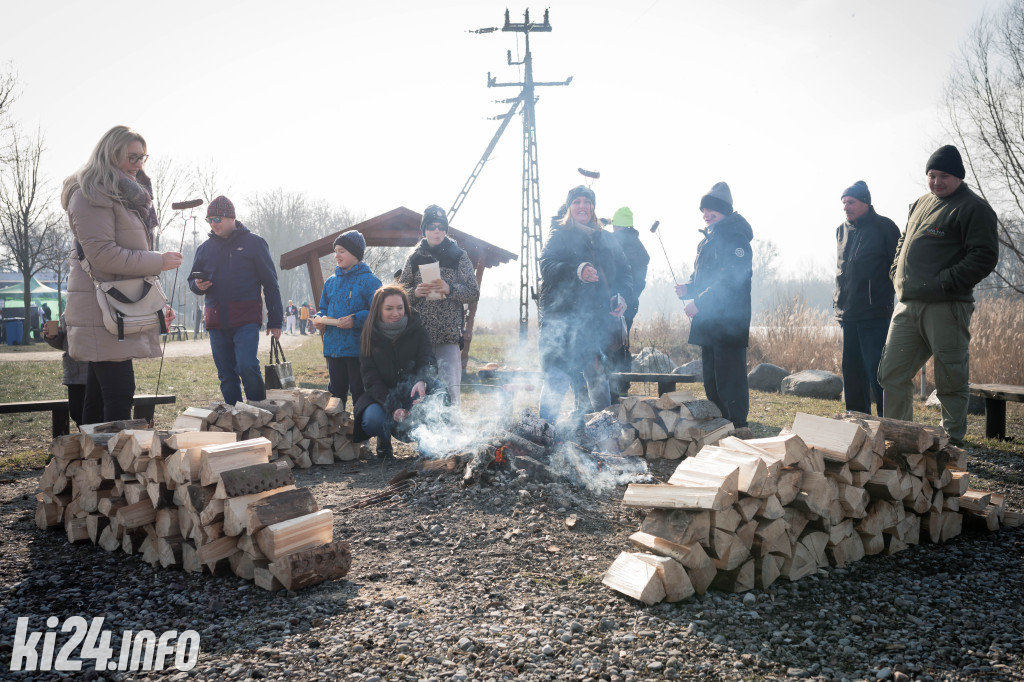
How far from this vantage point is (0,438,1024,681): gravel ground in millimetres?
2043

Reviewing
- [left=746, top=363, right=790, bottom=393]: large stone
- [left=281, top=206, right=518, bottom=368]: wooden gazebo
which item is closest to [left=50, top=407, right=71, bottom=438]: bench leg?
[left=281, top=206, right=518, bottom=368]: wooden gazebo

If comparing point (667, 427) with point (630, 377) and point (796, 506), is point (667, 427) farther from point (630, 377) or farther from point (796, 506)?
point (796, 506)

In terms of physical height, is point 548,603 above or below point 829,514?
below

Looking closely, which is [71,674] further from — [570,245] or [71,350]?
[570,245]

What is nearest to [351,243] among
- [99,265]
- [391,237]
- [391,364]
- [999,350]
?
[391,364]

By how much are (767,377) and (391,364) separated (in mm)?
7297

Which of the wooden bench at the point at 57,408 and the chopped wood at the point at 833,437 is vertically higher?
the chopped wood at the point at 833,437

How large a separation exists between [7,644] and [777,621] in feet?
9.06

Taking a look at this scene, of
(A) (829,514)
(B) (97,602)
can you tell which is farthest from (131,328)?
(A) (829,514)

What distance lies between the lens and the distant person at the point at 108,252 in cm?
328

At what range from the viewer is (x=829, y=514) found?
9.33 ft

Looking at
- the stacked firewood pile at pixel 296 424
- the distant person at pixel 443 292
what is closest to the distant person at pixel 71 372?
the stacked firewood pile at pixel 296 424

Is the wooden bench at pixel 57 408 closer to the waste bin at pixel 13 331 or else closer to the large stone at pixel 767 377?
the large stone at pixel 767 377
